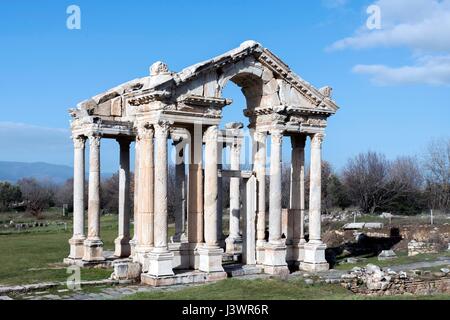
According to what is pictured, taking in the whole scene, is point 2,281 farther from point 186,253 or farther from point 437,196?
point 437,196

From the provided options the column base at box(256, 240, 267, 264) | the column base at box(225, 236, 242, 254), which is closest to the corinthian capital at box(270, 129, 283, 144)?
the column base at box(256, 240, 267, 264)

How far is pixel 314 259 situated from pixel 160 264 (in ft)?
22.3

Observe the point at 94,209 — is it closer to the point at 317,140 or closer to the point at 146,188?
the point at 146,188

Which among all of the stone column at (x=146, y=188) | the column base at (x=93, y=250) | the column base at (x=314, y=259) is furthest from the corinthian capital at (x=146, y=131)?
the column base at (x=314, y=259)

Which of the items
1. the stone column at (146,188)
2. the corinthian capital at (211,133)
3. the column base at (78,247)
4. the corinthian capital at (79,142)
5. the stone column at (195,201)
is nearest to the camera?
the stone column at (146,188)

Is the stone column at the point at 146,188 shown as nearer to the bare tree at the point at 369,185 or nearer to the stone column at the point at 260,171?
the stone column at the point at 260,171

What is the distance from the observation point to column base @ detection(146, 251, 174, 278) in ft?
61.3

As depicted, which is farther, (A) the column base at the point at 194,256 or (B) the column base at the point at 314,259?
(B) the column base at the point at 314,259

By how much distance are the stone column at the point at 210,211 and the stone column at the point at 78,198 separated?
22.6 feet

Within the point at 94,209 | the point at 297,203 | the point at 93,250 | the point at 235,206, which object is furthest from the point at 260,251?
the point at 94,209

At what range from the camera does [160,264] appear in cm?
1873

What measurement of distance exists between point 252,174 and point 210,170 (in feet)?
8.04

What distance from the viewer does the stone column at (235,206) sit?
27.9m
